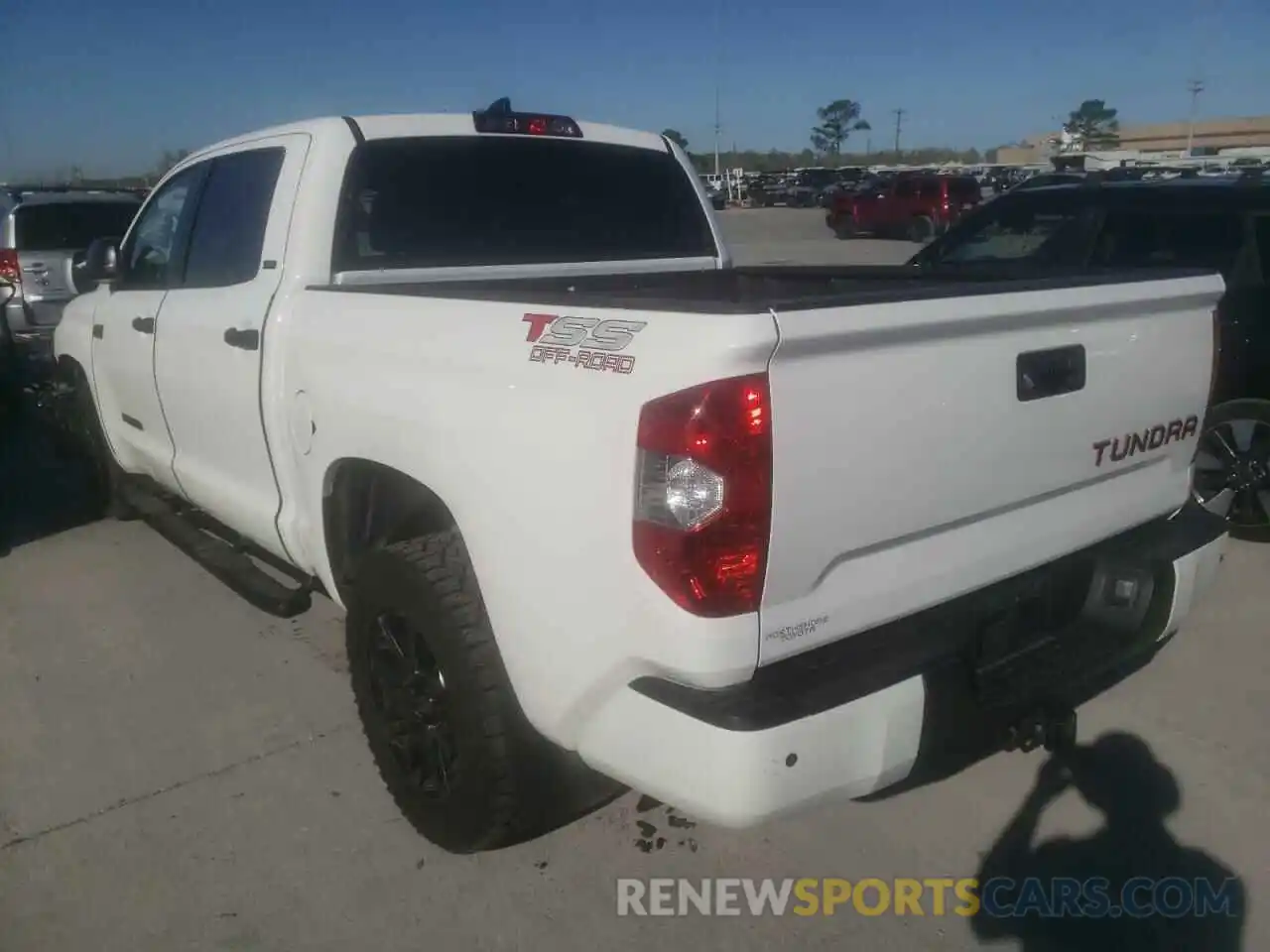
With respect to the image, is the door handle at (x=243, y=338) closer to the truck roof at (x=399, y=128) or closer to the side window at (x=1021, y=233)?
the truck roof at (x=399, y=128)

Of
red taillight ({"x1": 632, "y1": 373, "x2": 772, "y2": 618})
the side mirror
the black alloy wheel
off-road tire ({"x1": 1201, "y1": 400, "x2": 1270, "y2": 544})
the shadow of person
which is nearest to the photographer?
red taillight ({"x1": 632, "y1": 373, "x2": 772, "y2": 618})

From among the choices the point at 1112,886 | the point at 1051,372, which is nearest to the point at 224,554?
the point at 1051,372

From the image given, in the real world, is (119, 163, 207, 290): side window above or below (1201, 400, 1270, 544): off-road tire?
above

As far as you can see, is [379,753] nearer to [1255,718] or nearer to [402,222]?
[402,222]

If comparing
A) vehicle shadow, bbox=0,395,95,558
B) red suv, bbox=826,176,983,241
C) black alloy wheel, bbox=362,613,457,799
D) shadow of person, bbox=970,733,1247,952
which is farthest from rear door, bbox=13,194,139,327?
red suv, bbox=826,176,983,241

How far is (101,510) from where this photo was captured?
6.04 m

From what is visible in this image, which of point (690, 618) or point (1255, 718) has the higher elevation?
point (690, 618)

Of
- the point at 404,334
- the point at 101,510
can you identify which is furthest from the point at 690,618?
the point at 101,510

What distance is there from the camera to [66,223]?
920cm

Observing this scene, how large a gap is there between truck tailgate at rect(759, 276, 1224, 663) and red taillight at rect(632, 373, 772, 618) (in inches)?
1.6

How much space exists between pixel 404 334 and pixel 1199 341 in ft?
6.97

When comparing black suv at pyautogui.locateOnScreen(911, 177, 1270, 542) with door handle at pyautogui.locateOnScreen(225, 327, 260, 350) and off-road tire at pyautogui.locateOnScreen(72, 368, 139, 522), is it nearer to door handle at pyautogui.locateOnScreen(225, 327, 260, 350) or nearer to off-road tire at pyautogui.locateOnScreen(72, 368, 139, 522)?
door handle at pyautogui.locateOnScreen(225, 327, 260, 350)

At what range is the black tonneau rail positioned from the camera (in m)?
2.12

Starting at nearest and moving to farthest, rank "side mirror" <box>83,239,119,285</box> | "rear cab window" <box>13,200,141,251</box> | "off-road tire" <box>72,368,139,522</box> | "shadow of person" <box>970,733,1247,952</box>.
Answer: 1. "shadow of person" <box>970,733,1247,952</box>
2. "side mirror" <box>83,239,119,285</box>
3. "off-road tire" <box>72,368,139,522</box>
4. "rear cab window" <box>13,200,141,251</box>
